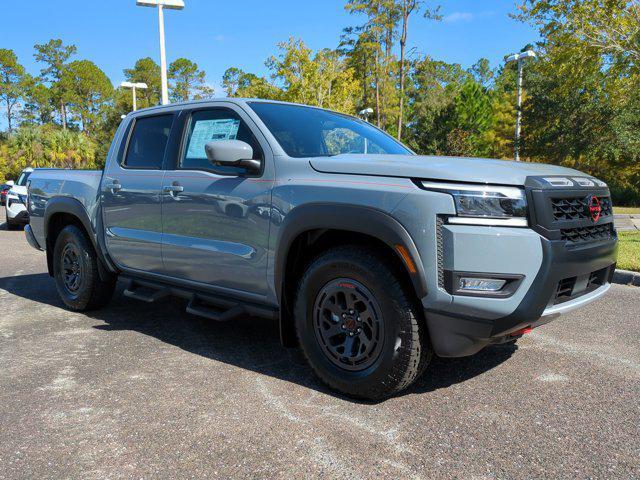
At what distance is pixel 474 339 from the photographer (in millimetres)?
2816

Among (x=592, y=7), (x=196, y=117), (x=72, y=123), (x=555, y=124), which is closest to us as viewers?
(x=196, y=117)

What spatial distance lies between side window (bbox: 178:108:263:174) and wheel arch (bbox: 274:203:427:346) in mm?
705

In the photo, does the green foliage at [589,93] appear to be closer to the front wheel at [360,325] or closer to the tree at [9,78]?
the front wheel at [360,325]

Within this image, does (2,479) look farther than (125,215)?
No

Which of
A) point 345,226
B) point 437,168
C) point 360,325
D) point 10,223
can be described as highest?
point 437,168

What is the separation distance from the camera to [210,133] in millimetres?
4113

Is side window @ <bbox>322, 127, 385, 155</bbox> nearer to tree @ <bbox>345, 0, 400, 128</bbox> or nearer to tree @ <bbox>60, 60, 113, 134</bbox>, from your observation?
tree @ <bbox>345, 0, 400, 128</bbox>

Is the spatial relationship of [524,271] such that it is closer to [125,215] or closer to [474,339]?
[474,339]

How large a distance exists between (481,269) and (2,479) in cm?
240

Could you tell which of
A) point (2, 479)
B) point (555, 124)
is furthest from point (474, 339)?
point (555, 124)

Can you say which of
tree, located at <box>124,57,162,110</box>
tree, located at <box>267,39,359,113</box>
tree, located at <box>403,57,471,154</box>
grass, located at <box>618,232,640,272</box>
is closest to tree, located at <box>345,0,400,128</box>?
tree, located at <box>403,57,471,154</box>

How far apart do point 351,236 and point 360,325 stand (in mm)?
524

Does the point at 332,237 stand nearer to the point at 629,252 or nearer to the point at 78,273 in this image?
the point at 78,273

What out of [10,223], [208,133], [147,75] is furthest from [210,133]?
[147,75]
